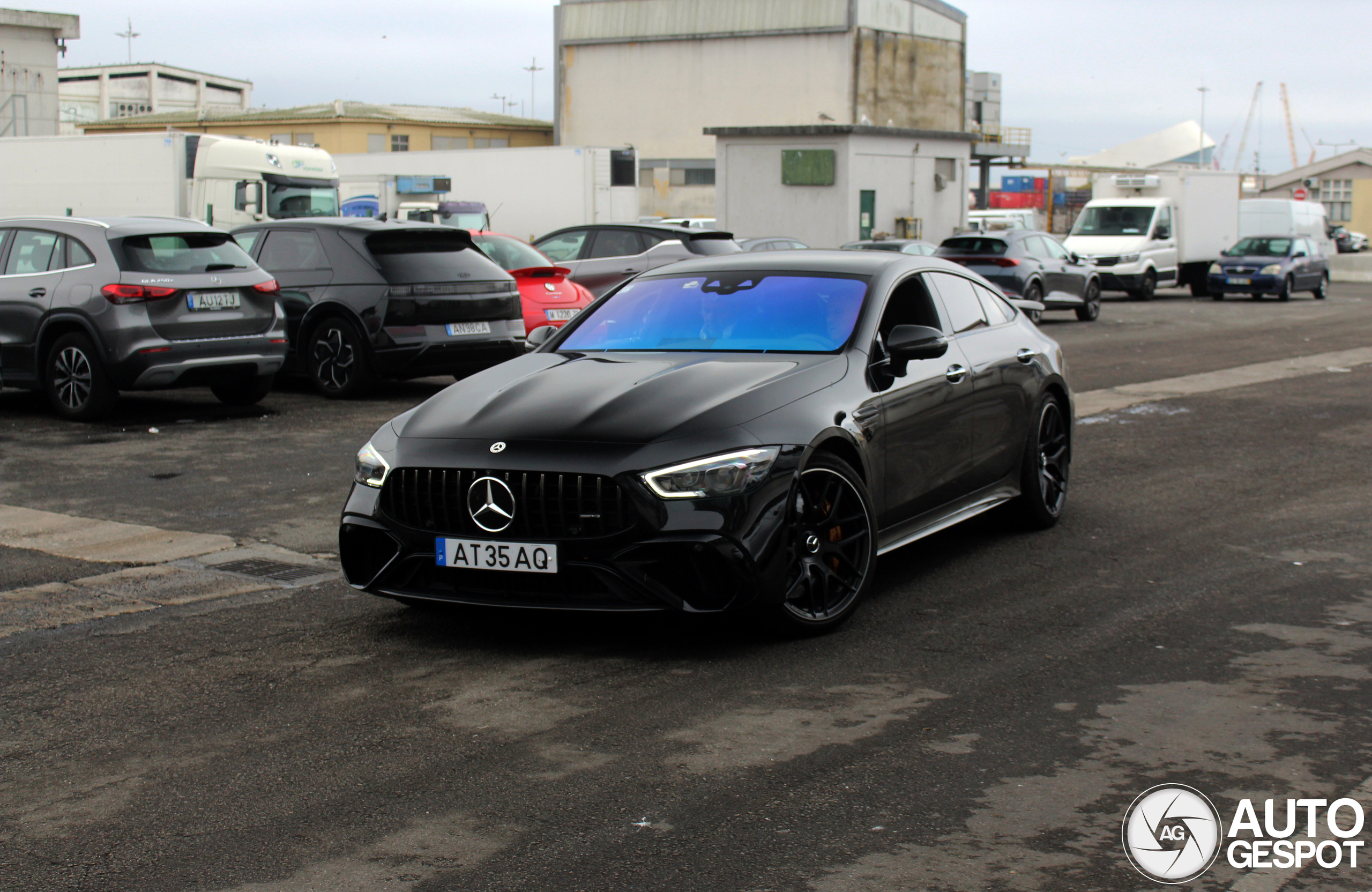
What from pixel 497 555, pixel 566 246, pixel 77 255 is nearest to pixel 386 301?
pixel 77 255

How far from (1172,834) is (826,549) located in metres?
2.13

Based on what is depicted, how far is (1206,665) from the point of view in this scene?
5281 mm

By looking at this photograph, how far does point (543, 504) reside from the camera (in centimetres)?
525

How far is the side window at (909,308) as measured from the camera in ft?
21.8

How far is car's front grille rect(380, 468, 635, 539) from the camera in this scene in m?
5.21

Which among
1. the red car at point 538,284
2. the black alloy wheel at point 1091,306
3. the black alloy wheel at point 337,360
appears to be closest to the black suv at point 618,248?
the red car at point 538,284

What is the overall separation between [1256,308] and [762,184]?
11106 millimetres

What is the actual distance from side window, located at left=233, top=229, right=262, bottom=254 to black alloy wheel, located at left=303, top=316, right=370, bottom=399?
1.20m

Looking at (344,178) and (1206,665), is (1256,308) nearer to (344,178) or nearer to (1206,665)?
(344,178)

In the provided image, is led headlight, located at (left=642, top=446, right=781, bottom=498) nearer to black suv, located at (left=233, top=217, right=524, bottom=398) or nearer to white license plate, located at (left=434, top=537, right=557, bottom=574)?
white license plate, located at (left=434, top=537, right=557, bottom=574)

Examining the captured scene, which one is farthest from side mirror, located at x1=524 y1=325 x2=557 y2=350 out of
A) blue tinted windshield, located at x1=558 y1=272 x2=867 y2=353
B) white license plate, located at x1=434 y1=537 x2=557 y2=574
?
white license plate, located at x1=434 y1=537 x2=557 y2=574

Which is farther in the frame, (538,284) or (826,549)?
(538,284)

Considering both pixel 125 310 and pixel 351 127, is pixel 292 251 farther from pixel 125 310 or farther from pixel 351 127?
pixel 351 127

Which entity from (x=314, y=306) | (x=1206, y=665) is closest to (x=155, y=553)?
(x=1206, y=665)
